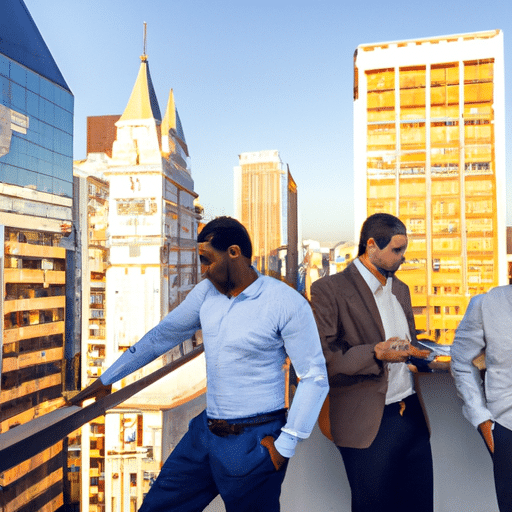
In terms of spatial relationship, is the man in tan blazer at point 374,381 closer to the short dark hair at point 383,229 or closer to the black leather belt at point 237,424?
the short dark hair at point 383,229

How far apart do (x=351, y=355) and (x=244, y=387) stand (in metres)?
0.27

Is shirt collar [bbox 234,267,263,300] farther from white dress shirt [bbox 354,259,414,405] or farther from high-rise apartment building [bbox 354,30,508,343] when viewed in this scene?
high-rise apartment building [bbox 354,30,508,343]

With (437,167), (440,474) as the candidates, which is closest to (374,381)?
(440,474)

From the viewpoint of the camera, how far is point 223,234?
89 centimetres

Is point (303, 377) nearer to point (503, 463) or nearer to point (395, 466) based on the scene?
point (395, 466)

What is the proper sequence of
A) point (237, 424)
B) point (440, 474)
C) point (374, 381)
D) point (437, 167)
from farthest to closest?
point (437, 167)
point (440, 474)
point (374, 381)
point (237, 424)

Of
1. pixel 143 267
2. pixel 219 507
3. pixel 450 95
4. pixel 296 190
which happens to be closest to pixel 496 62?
pixel 450 95

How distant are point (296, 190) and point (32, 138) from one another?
2151 mm

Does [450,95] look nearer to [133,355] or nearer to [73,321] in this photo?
[73,321]

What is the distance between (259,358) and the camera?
2.89 ft

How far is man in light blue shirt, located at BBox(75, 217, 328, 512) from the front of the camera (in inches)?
34.1

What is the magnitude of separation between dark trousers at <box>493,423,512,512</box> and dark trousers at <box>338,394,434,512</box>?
0.16 m

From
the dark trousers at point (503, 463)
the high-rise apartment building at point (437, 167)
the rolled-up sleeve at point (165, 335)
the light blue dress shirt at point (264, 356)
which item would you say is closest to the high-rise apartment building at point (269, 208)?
the high-rise apartment building at point (437, 167)

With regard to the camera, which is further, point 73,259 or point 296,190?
point 296,190
